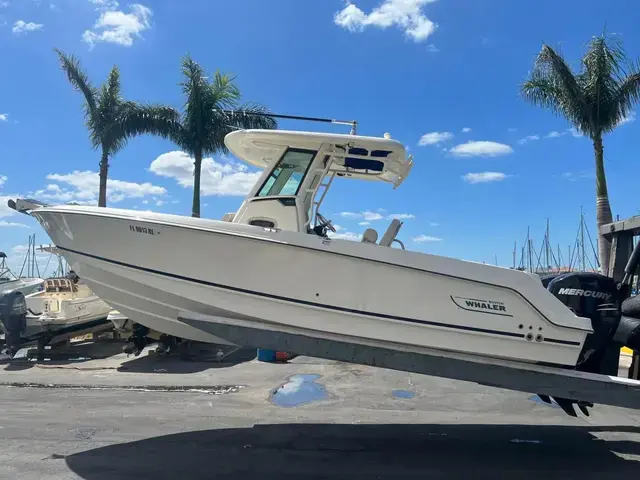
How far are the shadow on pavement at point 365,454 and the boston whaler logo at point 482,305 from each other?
4.61 feet

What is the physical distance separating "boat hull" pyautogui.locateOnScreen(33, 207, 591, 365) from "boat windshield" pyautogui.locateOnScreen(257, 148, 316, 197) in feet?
2.35

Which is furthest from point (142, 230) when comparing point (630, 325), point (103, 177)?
point (103, 177)

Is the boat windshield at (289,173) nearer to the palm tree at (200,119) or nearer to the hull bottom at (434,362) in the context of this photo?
the hull bottom at (434,362)

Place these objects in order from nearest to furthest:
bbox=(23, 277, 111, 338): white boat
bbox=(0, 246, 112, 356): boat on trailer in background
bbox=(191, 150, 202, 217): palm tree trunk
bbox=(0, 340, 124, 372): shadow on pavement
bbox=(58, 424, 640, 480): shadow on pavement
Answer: bbox=(58, 424, 640, 480): shadow on pavement, bbox=(0, 340, 124, 372): shadow on pavement, bbox=(0, 246, 112, 356): boat on trailer in background, bbox=(23, 277, 111, 338): white boat, bbox=(191, 150, 202, 217): palm tree trunk

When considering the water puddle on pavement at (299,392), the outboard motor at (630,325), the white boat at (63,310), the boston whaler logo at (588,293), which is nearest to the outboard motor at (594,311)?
the boston whaler logo at (588,293)

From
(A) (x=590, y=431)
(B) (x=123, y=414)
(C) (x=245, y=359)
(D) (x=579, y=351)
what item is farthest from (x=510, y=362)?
(C) (x=245, y=359)

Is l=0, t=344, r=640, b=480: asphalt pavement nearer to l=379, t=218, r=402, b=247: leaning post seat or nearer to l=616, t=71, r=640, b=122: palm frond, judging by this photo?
l=379, t=218, r=402, b=247: leaning post seat

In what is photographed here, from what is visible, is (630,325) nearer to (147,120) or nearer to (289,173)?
(289,173)

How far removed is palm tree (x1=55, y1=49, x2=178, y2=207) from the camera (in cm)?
1562

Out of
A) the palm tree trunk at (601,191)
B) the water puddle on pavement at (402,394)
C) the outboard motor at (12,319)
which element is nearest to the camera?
the water puddle on pavement at (402,394)

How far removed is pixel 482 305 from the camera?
14.7 feet

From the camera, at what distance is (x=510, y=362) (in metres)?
4.55

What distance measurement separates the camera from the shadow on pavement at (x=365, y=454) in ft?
14.5

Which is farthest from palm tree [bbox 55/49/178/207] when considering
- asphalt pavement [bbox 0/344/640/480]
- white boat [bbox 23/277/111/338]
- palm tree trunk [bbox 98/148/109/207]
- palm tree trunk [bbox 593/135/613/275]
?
palm tree trunk [bbox 593/135/613/275]
